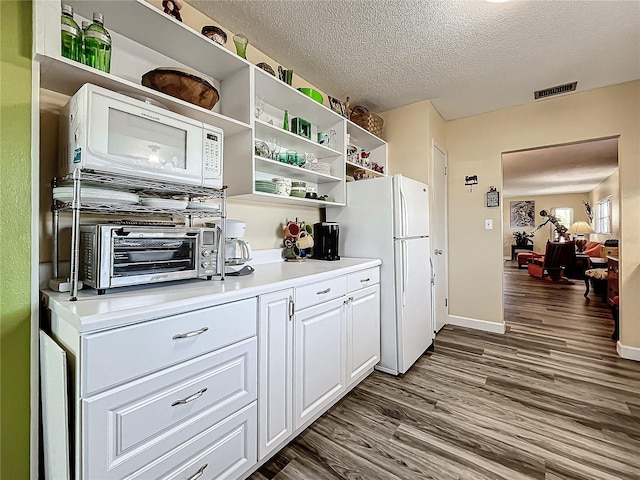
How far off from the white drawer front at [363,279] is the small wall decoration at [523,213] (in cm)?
1055

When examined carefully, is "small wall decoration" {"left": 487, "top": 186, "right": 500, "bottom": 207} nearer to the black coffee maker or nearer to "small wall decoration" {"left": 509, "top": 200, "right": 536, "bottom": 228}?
the black coffee maker

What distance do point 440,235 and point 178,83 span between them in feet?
9.76

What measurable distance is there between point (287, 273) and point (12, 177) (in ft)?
3.91

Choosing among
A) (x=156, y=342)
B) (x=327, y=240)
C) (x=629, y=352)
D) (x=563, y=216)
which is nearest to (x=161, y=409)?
(x=156, y=342)

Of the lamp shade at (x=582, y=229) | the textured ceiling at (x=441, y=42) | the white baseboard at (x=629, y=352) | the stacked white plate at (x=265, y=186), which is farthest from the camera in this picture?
the lamp shade at (x=582, y=229)

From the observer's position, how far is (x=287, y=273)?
1701 millimetres

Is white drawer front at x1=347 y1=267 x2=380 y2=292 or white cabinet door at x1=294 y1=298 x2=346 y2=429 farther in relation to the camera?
white drawer front at x1=347 y1=267 x2=380 y2=292

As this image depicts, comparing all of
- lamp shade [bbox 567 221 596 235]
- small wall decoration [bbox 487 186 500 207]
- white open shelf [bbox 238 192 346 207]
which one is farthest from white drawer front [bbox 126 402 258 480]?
lamp shade [bbox 567 221 596 235]

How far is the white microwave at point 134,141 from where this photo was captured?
3.39 feet

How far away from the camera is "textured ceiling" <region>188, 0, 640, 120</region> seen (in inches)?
68.7

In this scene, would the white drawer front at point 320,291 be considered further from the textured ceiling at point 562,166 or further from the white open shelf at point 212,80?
the textured ceiling at point 562,166

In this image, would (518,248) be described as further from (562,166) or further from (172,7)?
(172,7)

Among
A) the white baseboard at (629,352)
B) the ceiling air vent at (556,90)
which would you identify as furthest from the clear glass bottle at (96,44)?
the white baseboard at (629,352)

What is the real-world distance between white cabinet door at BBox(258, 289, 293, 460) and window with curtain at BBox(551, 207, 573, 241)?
11.3m
